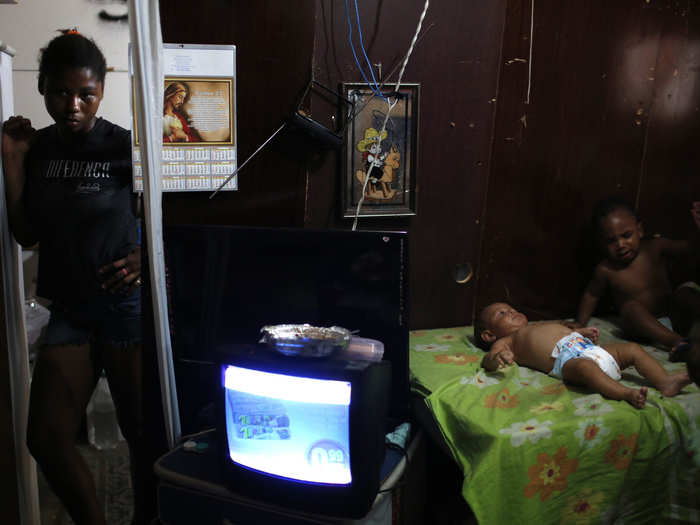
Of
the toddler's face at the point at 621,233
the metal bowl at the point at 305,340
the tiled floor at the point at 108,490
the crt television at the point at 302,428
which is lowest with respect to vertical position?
the tiled floor at the point at 108,490

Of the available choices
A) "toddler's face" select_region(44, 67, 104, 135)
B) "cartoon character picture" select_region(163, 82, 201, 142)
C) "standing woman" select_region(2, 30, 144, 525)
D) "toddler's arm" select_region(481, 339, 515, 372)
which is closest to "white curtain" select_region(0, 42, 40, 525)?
"standing woman" select_region(2, 30, 144, 525)

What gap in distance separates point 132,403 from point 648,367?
153 centimetres

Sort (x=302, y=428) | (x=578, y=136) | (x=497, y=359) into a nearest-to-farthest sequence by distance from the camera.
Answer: (x=302, y=428)
(x=497, y=359)
(x=578, y=136)

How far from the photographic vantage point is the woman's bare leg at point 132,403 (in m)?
1.67

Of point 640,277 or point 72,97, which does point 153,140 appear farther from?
point 640,277

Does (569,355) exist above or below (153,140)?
below

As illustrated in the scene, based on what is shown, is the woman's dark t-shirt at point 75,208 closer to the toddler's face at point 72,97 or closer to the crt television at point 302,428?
the toddler's face at point 72,97

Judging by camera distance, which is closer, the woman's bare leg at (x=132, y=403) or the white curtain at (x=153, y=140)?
the white curtain at (x=153, y=140)

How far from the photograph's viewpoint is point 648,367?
1686mm

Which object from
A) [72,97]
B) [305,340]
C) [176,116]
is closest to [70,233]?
[72,97]

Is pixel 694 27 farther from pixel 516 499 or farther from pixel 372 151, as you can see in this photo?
pixel 516 499

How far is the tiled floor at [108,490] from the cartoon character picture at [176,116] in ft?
4.10

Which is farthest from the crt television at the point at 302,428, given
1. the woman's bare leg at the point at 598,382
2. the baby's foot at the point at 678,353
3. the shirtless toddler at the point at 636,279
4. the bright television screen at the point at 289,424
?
the shirtless toddler at the point at 636,279

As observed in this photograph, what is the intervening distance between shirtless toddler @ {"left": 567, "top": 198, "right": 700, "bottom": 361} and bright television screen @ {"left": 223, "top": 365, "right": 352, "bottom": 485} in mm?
1088
